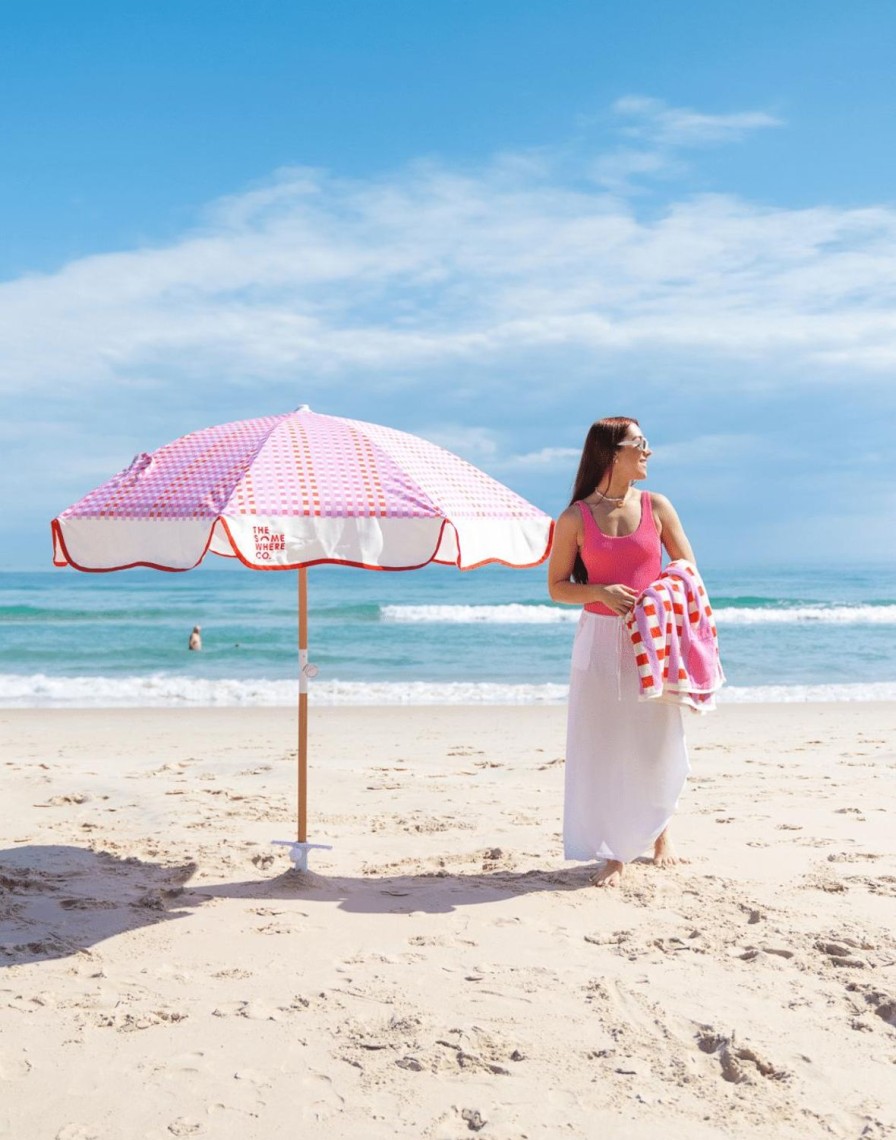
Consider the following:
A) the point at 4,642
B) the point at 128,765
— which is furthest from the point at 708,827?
the point at 4,642

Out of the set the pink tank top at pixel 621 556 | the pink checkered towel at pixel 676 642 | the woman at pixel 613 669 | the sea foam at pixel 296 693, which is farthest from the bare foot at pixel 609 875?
the sea foam at pixel 296 693

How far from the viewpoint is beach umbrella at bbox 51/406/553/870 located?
13.0 feet

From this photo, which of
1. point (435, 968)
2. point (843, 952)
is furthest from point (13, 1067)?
point (843, 952)

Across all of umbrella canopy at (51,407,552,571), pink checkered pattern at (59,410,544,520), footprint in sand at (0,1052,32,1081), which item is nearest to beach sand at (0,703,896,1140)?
footprint in sand at (0,1052,32,1081)

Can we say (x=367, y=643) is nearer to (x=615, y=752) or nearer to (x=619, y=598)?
(x=615, y=752)

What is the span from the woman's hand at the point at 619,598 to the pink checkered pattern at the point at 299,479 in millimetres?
474

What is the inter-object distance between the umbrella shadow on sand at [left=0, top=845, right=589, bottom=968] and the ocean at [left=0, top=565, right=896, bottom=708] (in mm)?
7346

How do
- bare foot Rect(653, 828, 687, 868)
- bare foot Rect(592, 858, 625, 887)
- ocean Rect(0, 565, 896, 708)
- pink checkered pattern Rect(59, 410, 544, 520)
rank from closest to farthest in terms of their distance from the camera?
pink checkered pattern Rect(59, 410, 544, 520) < bare foot Rect(592, 858, 625, 887) < bare foot Rect(653, 828, 687, 868) < ocean Rect(0, 565, 896, 708)

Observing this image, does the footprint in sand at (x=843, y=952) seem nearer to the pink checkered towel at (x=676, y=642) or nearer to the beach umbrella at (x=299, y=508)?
the pink checkered towel at (x=676, y=642)

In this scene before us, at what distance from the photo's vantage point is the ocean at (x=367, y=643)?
47.7ft

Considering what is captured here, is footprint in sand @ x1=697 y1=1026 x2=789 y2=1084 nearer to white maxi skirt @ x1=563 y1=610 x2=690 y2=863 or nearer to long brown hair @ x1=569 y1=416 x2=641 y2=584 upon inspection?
white maxi skirt @ x1=563 y1=610 x2=690 y2=863

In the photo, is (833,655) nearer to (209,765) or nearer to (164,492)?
(209,765)

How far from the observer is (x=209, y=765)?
8.31m

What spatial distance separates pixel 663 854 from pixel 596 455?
2.02 metres
